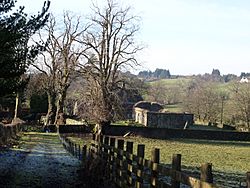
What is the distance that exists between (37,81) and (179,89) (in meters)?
94.9

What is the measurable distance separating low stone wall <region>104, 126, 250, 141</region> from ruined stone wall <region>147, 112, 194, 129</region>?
1318 cm

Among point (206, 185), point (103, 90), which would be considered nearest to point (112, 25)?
point (103, 90)

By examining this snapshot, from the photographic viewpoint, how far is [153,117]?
81375mm

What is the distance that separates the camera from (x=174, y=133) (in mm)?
62688

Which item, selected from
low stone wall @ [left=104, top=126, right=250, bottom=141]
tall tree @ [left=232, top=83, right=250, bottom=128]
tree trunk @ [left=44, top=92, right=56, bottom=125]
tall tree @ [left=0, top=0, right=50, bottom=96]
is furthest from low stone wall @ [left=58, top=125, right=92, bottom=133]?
tall tree @ [left=0, top=0, right=50, bottom=96]

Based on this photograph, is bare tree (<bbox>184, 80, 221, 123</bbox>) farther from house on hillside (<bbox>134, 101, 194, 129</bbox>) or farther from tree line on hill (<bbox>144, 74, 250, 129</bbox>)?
house on hillside (<bbox>134, 101, 194, 129</bbox>)

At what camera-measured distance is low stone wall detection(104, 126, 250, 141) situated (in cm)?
5947

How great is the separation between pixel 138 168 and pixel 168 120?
222ft

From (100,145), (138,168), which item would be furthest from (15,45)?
(138,168)

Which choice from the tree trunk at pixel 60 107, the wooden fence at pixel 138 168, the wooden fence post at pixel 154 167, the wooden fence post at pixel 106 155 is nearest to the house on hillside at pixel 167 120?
the tree trunk at pixel 60 107

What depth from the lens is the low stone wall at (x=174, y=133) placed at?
59.5m

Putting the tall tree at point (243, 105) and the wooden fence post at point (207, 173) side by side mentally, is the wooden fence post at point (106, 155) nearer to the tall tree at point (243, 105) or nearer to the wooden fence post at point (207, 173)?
the wooden fence post at point (207, 173)

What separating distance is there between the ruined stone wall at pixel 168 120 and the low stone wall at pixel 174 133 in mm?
13176

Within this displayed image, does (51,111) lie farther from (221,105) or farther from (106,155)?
(106,155)
